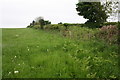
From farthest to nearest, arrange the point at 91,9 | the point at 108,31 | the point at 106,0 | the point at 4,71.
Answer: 1. the point at 91,9
2. the point at 106,0
3. the point at 108,31
4. the point at 4,71

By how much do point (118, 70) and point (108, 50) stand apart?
2301 mm

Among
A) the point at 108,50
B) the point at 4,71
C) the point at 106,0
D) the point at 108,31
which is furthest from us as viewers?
the point at 106,0

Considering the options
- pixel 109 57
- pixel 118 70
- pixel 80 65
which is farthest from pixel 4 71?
pixel 109 57

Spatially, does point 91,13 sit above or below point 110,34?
above

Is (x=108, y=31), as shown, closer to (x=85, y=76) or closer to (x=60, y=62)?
(x=60, y=62)

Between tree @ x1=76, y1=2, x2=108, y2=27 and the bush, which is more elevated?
tree @ x1=76, y1=2, x2=108, y2=27

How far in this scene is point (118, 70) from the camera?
5.36 metres

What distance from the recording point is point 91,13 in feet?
79.6

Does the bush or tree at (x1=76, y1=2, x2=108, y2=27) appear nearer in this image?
the bush

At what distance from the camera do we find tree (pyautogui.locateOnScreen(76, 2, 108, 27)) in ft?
77.9

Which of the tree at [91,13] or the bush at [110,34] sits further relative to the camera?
the tree at [91,13]

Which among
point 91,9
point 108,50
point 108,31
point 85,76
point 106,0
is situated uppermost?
point 91,9

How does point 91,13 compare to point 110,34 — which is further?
A: point 91,13

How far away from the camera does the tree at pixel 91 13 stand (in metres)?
23.7
